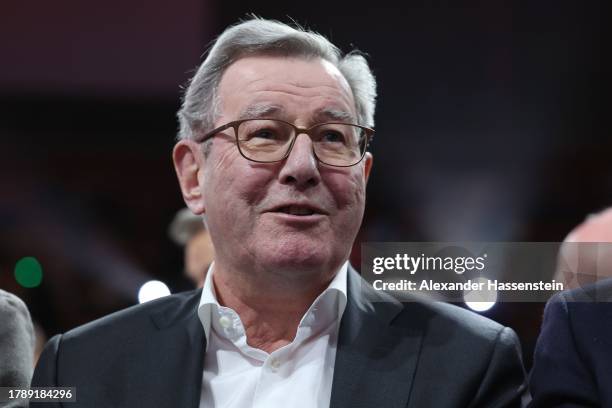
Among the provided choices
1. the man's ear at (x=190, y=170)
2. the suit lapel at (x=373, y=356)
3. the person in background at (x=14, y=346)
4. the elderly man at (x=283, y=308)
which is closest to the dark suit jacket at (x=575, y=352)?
the elderly man at (x=283, y=308)

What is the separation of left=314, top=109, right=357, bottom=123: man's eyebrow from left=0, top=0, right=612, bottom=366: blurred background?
15.6 inches

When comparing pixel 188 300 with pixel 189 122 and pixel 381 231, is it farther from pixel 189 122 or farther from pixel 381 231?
pixel 381 231

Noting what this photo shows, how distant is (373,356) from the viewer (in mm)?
1389

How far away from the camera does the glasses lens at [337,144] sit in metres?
1.46

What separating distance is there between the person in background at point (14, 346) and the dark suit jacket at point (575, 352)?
960mm

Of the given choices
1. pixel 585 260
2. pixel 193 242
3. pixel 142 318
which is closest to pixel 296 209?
pixel 142 318

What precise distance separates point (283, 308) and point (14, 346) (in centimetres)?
54

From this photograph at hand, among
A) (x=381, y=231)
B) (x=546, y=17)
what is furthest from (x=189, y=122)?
(x=546, y=17)

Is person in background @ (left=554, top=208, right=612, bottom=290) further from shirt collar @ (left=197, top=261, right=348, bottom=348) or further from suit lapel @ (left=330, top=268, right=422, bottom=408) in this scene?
shirt collar @ (left=197, top=261, right=348, bottom=348)

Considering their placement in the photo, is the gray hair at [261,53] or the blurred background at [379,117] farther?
the blurred background at [379,117]

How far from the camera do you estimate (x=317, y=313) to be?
148cm

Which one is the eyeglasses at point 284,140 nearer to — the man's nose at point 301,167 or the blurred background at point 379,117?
the man's nose at point 301,167

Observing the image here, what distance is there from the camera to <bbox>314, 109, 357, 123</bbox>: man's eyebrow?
147 cm

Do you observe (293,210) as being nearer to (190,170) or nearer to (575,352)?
(190,170)
